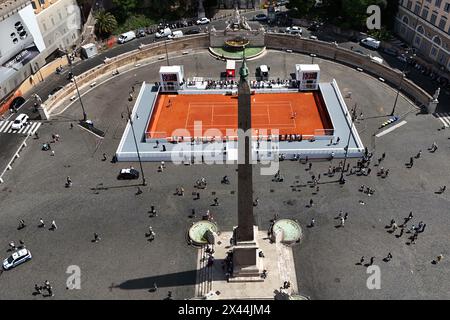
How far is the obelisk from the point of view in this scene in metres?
32.6

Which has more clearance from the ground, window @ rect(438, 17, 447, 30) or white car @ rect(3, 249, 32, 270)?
window @ rect(438, 17, 447, 30)

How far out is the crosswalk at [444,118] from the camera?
6378 centimetres

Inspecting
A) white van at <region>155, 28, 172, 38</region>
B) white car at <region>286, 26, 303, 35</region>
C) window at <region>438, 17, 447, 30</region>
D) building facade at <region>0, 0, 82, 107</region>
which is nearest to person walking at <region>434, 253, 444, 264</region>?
window at <region>438, 17, 447, 30</region>

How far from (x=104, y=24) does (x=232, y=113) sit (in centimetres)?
3906

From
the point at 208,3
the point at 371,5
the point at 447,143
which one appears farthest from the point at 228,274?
the point at 208,3

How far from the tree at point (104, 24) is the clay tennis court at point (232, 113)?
25.3 m

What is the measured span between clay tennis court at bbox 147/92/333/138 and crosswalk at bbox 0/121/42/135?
1864 cm

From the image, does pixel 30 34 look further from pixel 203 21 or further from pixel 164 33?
pixel 203 21

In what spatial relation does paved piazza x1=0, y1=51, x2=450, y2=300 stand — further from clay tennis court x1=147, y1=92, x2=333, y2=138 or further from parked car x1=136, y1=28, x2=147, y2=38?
parked car x1=136, y1=28, x2=147, y2=38

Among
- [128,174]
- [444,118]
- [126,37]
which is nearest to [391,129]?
[444,118]

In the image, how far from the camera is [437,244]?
46.1 meters

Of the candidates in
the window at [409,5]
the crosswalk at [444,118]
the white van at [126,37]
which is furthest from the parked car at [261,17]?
the crosswalk at [444,118]

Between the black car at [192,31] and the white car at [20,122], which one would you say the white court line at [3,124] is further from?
the black car at [192,31]

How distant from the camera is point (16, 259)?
44.8 metres
